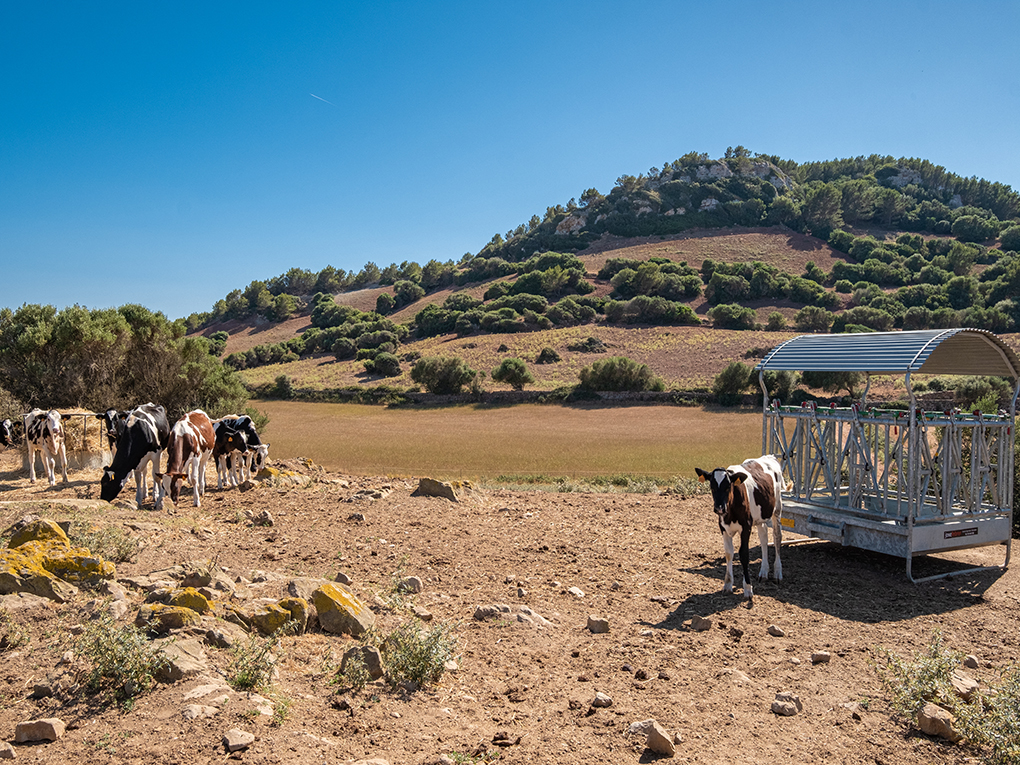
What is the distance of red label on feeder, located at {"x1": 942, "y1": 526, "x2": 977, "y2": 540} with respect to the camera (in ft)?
31.7

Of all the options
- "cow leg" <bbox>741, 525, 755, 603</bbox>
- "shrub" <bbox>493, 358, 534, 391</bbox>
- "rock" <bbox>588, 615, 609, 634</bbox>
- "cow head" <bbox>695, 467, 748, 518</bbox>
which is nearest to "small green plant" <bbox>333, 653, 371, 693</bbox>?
"rock" <bbox>588, 615, 609, 634</bbox>

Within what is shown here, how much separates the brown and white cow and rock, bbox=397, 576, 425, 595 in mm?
7266

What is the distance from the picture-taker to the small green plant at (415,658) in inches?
219

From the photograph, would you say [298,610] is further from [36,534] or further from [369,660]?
[36,534]

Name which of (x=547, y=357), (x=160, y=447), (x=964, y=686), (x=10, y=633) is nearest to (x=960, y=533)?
(x=964, y=686)

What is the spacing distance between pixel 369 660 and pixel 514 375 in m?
53.1

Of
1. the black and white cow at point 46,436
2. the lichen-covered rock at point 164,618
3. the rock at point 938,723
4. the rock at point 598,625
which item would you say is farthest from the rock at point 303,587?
the black and white cow at point 46,436

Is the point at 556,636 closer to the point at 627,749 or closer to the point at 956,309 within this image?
the point at 627,749

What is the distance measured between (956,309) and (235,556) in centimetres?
10498

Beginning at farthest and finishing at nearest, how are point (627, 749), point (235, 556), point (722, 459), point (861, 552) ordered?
point (722, 459) < point (861, 552) < point (235, 556) < point (627, 749)

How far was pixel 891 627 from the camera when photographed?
782 cm

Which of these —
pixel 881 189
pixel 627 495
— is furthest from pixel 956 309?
pixel 627 495

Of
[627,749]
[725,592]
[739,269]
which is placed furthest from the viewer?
[739,269]

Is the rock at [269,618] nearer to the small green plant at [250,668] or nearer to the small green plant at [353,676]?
the small green plant at [250,668]
